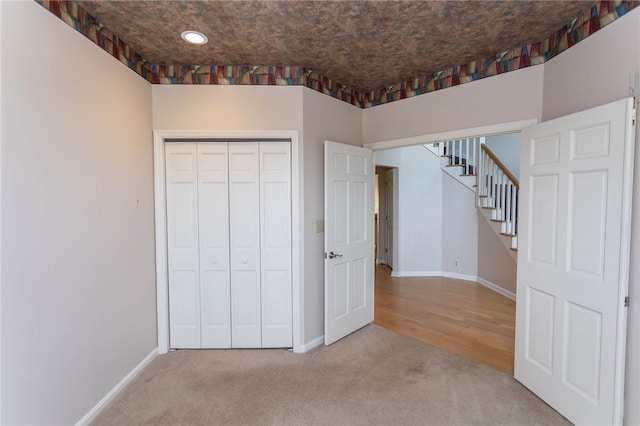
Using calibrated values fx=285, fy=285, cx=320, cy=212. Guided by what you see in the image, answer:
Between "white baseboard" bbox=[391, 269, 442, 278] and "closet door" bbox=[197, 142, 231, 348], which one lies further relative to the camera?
"white baseboard" bbox=[391, 269, 442, 278]

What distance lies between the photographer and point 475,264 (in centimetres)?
516

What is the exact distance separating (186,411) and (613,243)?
2.91 m

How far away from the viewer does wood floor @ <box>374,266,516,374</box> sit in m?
2.88

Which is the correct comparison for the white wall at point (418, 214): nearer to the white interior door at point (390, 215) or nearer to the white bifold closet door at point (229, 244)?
the white interior door at point (390, 215)

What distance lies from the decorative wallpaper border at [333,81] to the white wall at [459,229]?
9.61 ft

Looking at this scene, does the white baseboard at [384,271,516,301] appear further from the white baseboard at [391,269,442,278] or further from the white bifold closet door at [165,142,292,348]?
the white bifold closet door at [165,142,292,348]

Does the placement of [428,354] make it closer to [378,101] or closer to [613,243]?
[613,243]

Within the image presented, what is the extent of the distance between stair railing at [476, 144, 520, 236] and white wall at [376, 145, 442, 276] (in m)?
0.78

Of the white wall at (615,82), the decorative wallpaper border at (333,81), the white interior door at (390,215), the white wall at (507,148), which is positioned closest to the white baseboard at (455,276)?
the white interior door at (390,215)

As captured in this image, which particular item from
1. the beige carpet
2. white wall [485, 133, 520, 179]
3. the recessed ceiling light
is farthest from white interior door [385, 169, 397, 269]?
the recessed ceiling light

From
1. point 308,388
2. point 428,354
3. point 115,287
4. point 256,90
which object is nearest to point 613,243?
point 428,354

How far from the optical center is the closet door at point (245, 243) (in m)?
2.77

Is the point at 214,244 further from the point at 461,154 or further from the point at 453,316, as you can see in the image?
the point at 461,154

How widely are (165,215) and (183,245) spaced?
333mm
